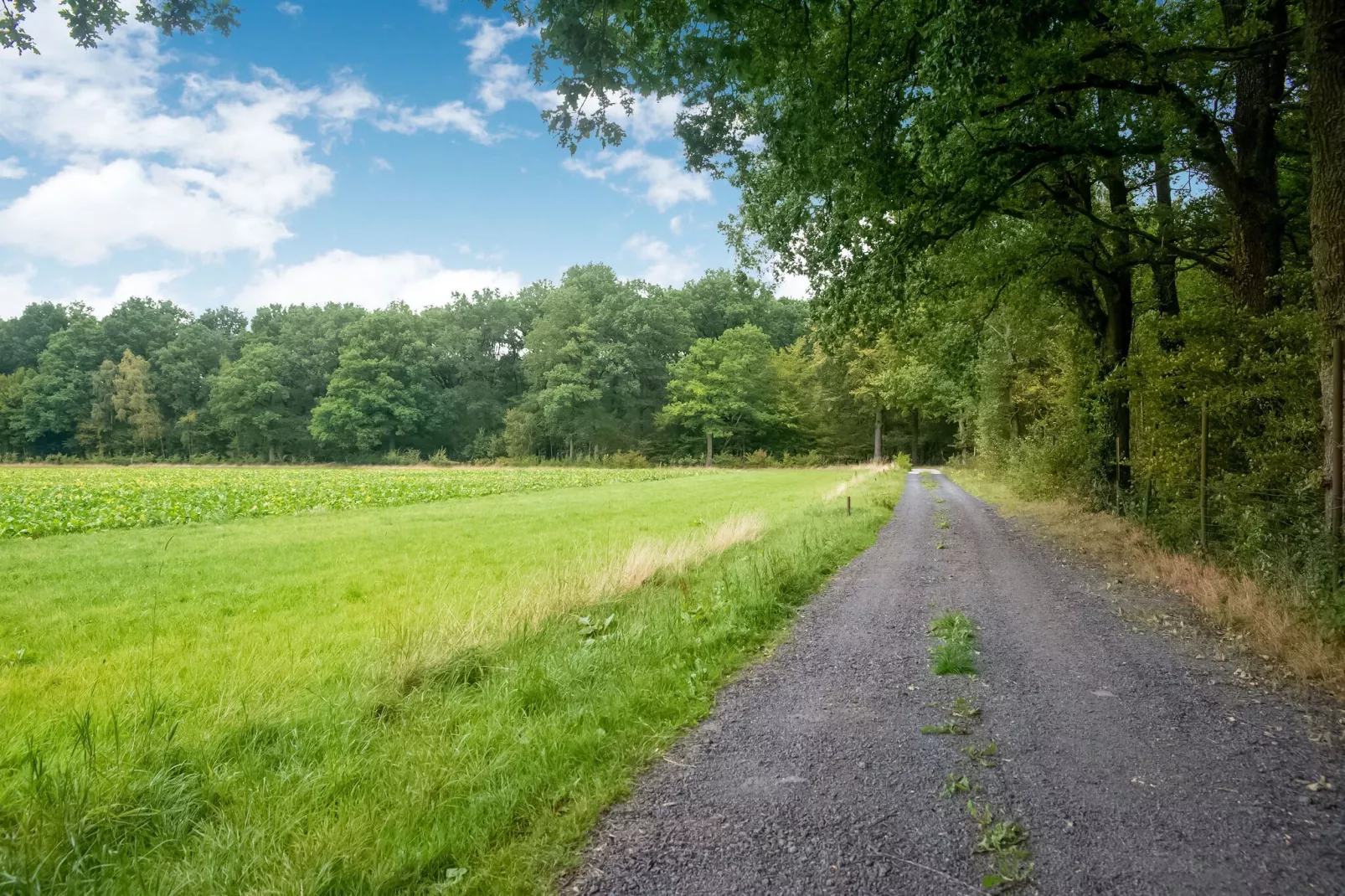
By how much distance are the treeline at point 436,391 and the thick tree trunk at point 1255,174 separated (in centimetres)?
4888

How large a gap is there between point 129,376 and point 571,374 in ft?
155

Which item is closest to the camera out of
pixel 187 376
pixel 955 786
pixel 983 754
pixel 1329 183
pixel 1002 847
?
pixel 1002 847

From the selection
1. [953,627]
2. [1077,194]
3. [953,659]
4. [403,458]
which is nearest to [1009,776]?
[953,659]

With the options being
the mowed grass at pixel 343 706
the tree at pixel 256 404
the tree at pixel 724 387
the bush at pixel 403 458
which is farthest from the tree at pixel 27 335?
the mowed grass at pixel 343 706

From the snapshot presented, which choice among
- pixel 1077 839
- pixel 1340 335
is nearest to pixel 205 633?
pixel 1077 839

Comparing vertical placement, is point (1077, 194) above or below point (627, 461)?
above

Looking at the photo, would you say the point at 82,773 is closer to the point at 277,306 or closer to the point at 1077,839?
the point at 1077,839

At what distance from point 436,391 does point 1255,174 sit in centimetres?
7185

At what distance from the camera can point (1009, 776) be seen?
3400mm

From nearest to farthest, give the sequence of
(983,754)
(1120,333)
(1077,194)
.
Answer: (983,754) < (1077,194) < (1120,333)

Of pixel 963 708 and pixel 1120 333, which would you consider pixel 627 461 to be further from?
pixel 963 708

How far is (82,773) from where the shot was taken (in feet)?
10.2

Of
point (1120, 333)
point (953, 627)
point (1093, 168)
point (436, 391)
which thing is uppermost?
point (1093, 168)

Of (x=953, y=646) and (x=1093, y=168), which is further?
(x=1093, y=168)
